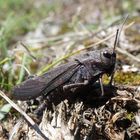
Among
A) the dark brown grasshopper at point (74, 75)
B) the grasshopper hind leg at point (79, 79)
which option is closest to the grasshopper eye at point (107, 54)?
the dark brown grasshopper at point (74, 75)

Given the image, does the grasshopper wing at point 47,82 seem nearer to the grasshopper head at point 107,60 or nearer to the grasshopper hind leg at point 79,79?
the grasshopper hind leg at point 79,79

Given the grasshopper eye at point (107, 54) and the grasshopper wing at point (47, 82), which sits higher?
the grasshopper wing at point (47, 82)

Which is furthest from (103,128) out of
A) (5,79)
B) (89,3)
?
(89,3)

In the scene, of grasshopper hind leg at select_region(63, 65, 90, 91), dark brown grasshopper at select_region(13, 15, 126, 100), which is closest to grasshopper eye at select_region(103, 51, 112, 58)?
dark brown grasshopper at select_region(13, 15, 126, 100)

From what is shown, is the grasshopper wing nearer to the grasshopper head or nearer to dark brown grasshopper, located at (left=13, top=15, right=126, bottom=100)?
dark brown grasshopper, located at (left=13, top=15, right=126, bottom=100)

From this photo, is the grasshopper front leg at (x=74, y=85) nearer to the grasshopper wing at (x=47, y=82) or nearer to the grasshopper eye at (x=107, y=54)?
the grasshopper wing at (x=47, y=82)

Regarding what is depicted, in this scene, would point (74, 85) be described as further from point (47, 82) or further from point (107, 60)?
point (107, 60)

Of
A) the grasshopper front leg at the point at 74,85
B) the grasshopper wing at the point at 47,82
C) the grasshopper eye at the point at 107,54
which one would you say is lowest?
the grasshopper front leg at the point at 74,85

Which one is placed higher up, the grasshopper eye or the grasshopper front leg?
the grasshopper eye

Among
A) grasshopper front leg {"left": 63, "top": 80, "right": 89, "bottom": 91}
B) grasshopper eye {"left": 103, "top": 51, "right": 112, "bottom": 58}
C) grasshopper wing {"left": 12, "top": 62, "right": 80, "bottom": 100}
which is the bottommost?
grasshopper front leg {"left": 63, "top": 80, "right": 89, "bottom": 91}

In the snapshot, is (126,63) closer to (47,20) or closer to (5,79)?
(5,79)
